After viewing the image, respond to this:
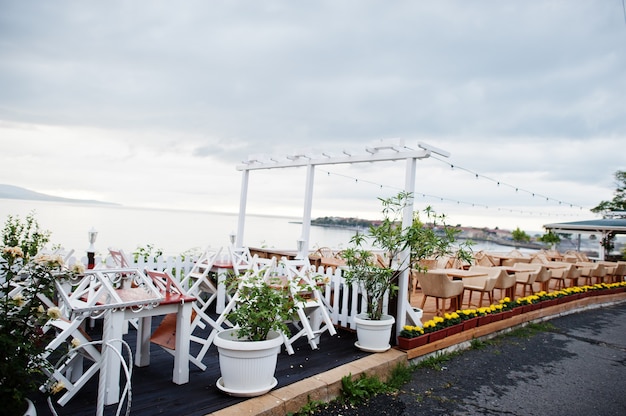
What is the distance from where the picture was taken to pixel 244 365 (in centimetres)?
322

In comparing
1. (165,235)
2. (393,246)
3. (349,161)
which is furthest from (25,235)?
(165,235)

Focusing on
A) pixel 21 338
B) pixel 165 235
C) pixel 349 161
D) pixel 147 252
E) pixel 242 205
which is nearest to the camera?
pixel 21 338

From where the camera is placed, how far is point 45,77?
7520mm

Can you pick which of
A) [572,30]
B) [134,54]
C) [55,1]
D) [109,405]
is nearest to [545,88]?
[572,30]

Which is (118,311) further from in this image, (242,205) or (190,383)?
(242,205)

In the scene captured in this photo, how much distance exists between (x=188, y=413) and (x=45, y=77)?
7152 mm

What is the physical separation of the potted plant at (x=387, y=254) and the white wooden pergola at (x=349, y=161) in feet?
0.33

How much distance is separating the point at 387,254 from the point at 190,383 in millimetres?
2710

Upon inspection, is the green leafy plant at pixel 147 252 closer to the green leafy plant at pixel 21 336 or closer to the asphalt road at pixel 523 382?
the green leafy plant at pixel 21 336

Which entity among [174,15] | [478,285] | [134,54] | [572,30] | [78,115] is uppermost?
[572,30]

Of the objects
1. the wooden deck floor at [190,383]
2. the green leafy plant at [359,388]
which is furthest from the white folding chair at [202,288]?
the green leafy plant at [359,388]

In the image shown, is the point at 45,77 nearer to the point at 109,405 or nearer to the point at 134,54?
the point at 134,54

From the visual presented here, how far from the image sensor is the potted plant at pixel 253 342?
3.22 meters

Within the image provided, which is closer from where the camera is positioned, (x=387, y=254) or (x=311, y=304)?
(x=311, y=304)
